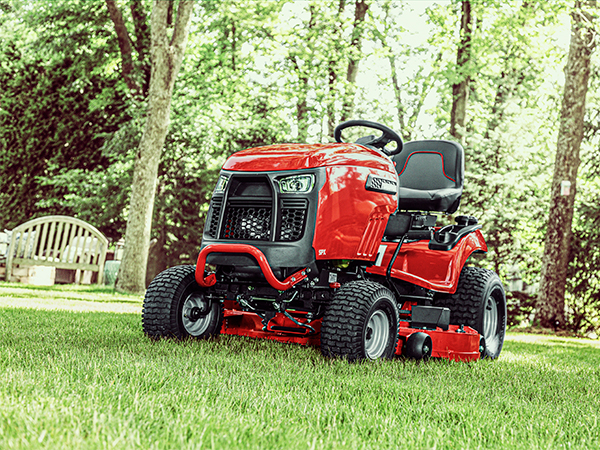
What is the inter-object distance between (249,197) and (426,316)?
5.05 ft

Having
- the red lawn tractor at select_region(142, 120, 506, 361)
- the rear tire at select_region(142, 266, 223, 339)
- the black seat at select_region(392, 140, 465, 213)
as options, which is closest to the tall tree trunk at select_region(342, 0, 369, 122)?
the black seat at select_region(392, 140, 465, 213)

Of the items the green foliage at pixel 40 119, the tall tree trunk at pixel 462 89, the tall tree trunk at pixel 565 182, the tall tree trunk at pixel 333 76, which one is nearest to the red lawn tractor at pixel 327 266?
the tall tree trunk at pixel 565 182

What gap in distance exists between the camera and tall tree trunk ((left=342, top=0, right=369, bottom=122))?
1716cm

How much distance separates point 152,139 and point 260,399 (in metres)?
9.26

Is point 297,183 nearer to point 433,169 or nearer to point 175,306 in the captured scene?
point 175,306

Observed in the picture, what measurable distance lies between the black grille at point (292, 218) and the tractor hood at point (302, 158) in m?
0.22

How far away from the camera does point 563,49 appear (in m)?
15.6

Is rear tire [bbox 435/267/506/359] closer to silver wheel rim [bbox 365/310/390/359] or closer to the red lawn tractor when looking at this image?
the red lawn tractor

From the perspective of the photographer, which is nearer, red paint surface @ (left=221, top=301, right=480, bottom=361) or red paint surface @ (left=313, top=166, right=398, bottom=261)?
red paint surface @ (left=313, top=166, right=398, bottom=261)

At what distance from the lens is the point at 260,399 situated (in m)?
2.66

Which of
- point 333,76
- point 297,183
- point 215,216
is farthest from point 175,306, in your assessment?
point 333,76

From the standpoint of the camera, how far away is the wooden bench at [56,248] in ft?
38.8

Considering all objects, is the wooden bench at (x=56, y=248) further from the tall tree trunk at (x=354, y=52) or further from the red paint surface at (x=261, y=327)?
the red paint surface at (x=261, y=327)

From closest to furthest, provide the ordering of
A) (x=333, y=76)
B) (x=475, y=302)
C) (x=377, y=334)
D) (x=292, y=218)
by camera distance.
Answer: (x=292, y=218) < (x=377, y=334) < (x=475, y=302) < (x=333, y=76)
